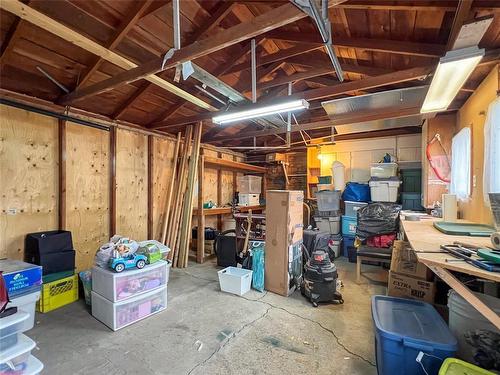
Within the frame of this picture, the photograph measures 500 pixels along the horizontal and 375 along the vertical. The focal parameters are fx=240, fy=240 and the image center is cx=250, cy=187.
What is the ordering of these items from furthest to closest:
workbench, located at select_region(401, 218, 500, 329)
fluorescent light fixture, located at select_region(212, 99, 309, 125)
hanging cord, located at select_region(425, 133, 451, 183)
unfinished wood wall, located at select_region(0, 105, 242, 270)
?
hanging cord, located at select_region(425, 133, 451, 183)
unfinished wood wall, located at select_region(0, 105, 242, 270)
fluorescent light fixture, located at select_region(212, 99, 309, 125)
workbench, located at select_region(401, 218, 500, 329)

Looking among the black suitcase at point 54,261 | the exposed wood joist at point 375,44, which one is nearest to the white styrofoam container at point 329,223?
the exposed wood joist at point 375,44

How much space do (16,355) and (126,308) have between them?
991 mm

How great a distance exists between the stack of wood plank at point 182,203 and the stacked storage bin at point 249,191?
1640 millimetres

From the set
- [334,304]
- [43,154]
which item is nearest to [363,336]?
[334,304]

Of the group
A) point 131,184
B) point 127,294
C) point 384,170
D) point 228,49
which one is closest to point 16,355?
point 127,294

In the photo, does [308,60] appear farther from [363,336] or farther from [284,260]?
[363,336]

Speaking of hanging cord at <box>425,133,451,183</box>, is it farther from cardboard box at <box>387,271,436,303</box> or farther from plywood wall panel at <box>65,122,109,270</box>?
plywood wall panel at <box>65,122,109,270</box>

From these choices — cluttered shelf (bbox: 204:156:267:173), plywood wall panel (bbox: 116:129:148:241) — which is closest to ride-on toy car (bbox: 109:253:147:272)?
plywood wall panel (bbox: 116:129:148:241)

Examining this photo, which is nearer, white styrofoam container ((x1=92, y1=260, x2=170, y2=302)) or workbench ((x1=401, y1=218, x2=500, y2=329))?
workbench ((x1=401, y1=218, x2=500, y2=329))

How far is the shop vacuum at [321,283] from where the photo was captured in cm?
285

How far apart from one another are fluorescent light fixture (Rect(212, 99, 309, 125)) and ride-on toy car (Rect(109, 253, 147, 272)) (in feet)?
6.61

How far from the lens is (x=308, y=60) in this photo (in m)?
2.99

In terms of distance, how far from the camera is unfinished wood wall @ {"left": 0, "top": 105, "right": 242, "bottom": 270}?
273cm

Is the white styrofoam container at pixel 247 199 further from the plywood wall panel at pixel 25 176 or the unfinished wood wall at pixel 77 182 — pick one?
the plywood wall panel at pixel 25 176
